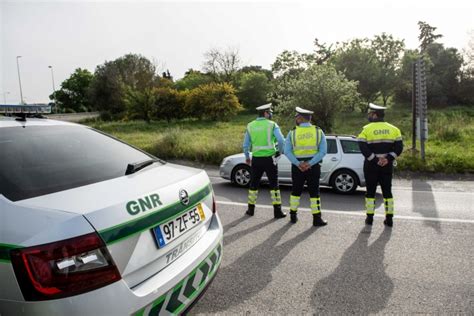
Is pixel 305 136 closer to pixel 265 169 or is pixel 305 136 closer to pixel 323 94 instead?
pixel 265 169

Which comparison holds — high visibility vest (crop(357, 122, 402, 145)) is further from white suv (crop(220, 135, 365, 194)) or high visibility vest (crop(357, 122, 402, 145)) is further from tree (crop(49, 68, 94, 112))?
tree (crop(49, 68, 94, 112))

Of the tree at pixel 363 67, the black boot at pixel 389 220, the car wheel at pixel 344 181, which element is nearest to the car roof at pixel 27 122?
the black boot at pixel 389 220

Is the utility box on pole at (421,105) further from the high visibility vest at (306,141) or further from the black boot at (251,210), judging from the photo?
the black boot at (251,210)

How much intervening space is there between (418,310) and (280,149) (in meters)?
3.19

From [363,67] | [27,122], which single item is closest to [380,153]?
[27,122]

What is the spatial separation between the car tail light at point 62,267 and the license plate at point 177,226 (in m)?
0.40

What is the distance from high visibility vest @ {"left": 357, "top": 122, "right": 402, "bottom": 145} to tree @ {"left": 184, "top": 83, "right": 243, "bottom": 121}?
100 feet

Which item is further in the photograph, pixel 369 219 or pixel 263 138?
pixel 263 138

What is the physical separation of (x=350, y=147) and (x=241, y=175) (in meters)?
2.65

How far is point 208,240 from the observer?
96.0 inches

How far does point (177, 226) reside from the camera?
2123 millimetres

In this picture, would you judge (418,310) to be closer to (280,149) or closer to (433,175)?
(280,149)

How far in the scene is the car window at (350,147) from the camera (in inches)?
289

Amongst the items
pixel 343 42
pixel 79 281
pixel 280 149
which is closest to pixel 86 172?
pixel 79 281
